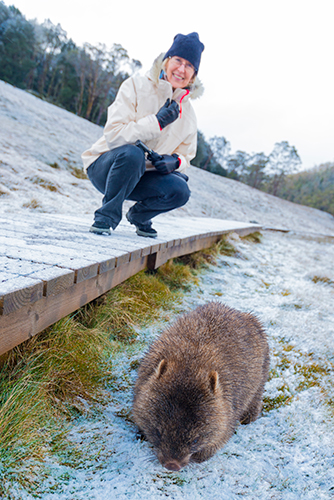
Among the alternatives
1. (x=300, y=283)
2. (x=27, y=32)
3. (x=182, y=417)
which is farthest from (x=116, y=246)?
(x=27, y=32)

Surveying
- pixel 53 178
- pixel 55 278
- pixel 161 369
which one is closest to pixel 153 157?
pixel 55 278

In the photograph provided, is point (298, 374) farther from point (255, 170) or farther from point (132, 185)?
point (255, 170)

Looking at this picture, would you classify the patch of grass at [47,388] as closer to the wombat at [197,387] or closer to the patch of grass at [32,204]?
the wombat at [197,387]

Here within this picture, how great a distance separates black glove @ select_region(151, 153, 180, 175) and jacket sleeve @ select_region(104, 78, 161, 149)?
25cm

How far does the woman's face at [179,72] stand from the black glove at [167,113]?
321 millimetres

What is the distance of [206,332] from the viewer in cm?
234

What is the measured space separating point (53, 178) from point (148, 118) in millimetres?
6244

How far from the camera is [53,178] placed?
29.8 ft

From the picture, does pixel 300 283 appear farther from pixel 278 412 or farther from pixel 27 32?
pixel 27 32

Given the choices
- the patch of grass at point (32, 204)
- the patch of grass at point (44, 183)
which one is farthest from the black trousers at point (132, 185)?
the patch of grass at point (44, 183)

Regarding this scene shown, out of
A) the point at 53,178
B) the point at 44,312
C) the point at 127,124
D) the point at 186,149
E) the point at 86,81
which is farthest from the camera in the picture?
the point at 86,81

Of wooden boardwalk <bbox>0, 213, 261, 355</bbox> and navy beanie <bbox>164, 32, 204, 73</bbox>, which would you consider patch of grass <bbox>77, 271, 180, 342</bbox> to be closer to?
wooden boardwalk <bbox>0, 213, 261, 355</bbox>

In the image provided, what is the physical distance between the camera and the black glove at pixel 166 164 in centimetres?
370

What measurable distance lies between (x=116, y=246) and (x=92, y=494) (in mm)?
2010
